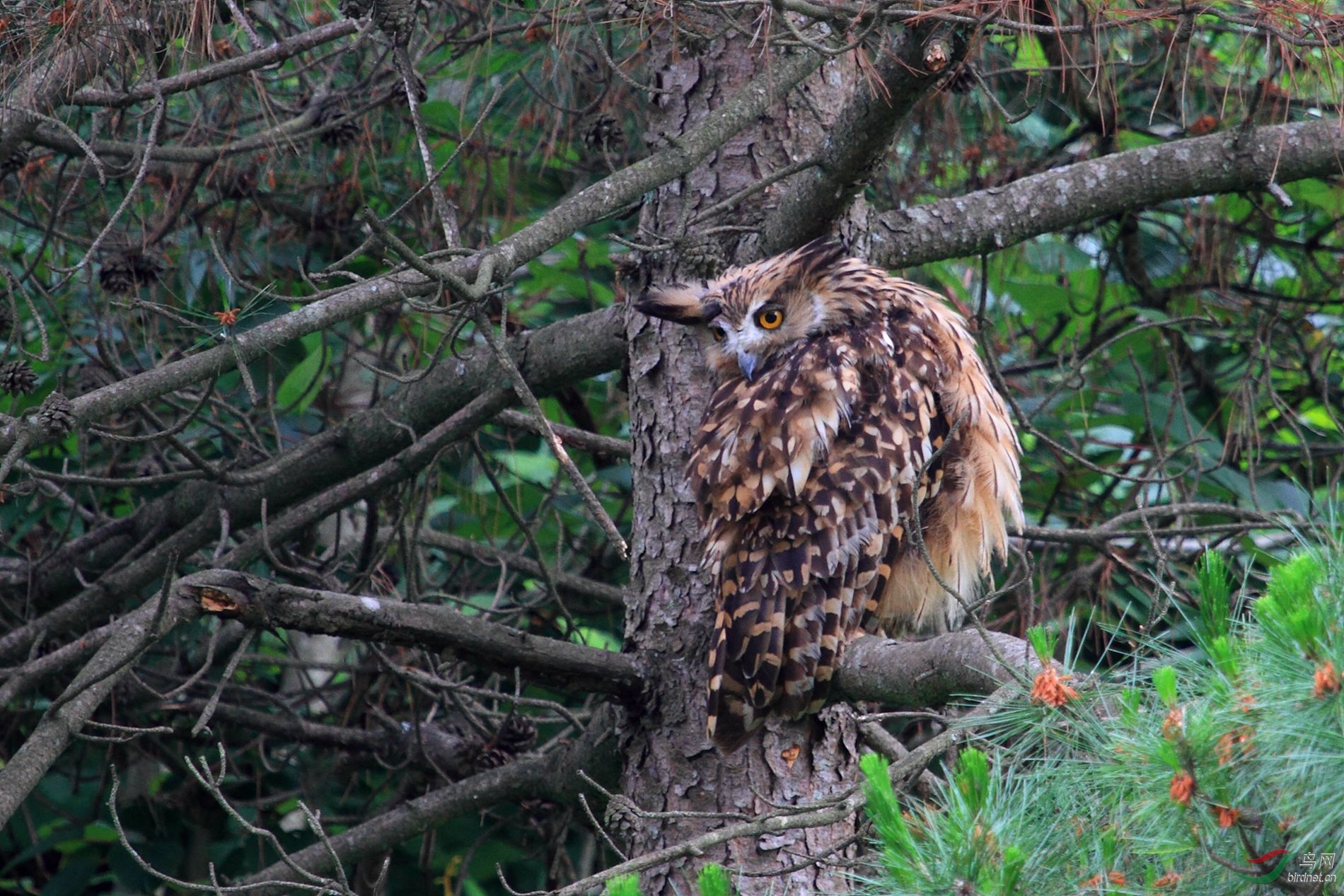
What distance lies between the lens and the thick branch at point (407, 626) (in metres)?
2.35

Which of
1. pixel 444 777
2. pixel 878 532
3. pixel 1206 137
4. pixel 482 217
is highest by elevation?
pixel 1206 137

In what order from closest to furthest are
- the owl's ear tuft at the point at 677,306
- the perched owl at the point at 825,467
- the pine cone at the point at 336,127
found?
the perched owl at the point at 825,467, the owl's ear tuft at the point at 677,306, the pine cone at the point at 336,127

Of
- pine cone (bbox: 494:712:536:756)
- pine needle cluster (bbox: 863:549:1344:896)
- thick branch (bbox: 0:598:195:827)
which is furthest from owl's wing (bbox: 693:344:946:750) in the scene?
pine needle cluster (bbox: 863:549:1344:896)

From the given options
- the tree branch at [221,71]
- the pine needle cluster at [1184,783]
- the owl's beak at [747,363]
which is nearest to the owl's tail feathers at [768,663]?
the owl's beak at [747,363]

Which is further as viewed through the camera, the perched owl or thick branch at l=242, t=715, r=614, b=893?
thick branch at l=242, t=715, r=614, b=893

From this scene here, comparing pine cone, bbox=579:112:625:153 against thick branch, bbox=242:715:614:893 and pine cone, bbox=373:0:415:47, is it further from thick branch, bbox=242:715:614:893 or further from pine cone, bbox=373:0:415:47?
thick branch, bbox=242:715:614:893

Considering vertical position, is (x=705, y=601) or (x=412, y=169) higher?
(x=412, y=169)

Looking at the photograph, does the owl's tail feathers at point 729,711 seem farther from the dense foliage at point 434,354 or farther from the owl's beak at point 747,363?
the owl's beak at point 747,363

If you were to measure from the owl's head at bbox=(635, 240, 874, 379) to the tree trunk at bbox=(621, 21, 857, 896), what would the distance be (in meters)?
0.07

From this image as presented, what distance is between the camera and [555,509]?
3.68 metres

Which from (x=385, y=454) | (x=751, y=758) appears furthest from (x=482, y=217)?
(x=751, y=758)

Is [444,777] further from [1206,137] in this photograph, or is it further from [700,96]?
[1206,137]

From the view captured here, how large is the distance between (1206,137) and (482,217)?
2111 millimetres

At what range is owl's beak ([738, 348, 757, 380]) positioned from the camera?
122 inches
